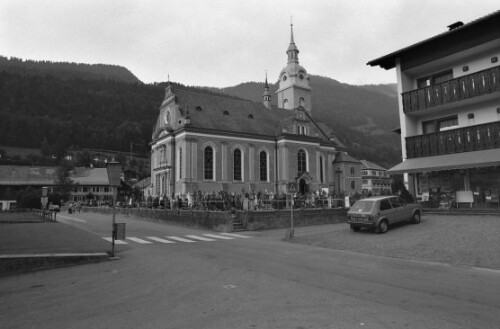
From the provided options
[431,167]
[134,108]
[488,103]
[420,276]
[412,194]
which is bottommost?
[420,276]

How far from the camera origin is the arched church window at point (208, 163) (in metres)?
45.4

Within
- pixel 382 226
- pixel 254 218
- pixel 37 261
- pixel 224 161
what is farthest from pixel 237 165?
pixel 37 261

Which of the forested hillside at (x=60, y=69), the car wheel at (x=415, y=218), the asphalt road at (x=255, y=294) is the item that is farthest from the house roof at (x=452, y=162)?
the forested hillside at (x=60, y=69)

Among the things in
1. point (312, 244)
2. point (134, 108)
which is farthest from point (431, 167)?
point (134, 108)

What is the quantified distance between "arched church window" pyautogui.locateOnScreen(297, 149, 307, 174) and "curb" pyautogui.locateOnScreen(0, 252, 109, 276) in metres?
41.3

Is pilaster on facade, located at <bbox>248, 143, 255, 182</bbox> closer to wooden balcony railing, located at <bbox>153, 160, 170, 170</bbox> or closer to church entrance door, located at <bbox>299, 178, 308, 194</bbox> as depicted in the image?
church entrance door, located at <bbox>299, 178, 308, 194</bbox>

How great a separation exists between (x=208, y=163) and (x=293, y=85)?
24.6 m

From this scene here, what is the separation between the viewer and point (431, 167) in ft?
71.2

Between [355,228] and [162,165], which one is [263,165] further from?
[355,228]

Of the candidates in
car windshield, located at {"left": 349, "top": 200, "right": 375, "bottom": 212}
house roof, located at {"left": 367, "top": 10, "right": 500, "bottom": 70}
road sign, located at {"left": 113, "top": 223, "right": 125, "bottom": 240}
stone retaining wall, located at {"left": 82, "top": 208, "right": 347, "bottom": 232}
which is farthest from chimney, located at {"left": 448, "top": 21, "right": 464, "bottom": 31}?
road sign, located at {"left": 113, "top": 223, "right": 125, "bottom": 240}

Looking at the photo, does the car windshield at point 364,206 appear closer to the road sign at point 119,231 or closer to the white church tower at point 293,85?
the road sign at point 119,231

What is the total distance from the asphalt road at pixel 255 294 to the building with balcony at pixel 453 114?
37.1 ft

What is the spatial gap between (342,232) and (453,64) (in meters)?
12.4

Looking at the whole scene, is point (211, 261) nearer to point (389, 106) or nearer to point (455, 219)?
point (455, 219)
